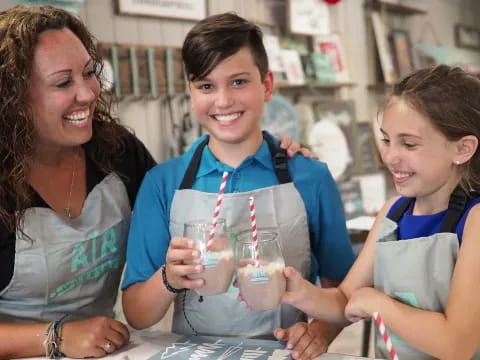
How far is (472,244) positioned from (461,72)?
46 centimetres

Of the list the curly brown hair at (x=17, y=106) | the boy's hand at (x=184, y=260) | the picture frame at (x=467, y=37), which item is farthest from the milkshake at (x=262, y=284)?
the picture frame at (x=467, y=37)

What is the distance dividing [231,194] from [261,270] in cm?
44

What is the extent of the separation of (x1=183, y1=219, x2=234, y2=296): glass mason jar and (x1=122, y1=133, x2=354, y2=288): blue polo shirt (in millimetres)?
347

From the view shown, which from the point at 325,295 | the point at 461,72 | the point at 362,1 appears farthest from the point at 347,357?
the point at 362,1

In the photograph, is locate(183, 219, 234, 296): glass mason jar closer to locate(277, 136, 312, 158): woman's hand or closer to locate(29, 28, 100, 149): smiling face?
locate(277, 136, 312, 158): woman's hand

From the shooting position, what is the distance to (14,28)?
1757 mm

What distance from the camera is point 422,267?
144 cm

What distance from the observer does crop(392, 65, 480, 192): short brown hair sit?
57.4 inches

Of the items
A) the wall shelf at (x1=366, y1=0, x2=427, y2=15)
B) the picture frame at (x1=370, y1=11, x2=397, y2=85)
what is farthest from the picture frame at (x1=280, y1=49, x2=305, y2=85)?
the wall shelf at (x1=366, y1=0, x2=427, y2=15)

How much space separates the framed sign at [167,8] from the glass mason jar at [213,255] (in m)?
2.37

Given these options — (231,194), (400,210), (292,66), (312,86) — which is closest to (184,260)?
(231,194)

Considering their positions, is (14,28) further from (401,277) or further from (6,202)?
(401,277)

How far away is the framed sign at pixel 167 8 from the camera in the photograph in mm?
3459

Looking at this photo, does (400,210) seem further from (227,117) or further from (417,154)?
(227,117)
